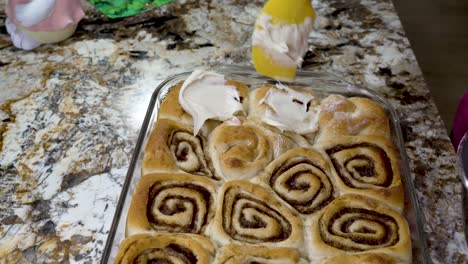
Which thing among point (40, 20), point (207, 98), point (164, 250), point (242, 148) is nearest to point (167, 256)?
point (164, 250)

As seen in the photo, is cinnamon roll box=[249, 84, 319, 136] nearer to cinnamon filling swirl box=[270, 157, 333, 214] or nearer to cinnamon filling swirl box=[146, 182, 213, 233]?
cinnamon filling swirl box=[270, 157, 333, 214]

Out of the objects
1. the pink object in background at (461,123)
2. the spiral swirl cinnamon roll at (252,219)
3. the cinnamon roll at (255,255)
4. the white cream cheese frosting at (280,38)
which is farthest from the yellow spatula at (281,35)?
the pink object in background at (461,123)

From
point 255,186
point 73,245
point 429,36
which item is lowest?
point 429,36

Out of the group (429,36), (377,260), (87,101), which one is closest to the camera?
(377,260)

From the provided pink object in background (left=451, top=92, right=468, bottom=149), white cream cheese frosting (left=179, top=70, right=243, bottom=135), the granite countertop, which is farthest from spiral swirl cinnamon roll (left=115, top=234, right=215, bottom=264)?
pink object in background (left=451, top=92, right=468, bottom=149)

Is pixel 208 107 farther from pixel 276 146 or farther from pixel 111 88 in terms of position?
pixel 111 88

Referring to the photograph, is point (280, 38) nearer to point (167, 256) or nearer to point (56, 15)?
point (167, 256)

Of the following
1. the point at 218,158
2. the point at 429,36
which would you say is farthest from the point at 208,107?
the point at 429,36
